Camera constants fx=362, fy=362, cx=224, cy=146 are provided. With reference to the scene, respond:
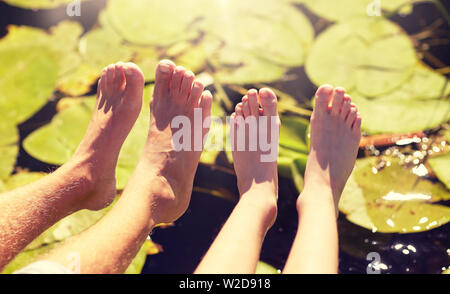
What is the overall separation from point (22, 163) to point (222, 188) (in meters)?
0.51

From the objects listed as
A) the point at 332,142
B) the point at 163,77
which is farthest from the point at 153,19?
the point at 332,142

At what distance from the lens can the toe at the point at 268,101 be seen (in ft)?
2.85

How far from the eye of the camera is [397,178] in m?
0.82

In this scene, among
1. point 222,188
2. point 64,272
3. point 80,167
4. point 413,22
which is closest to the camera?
point 64,272

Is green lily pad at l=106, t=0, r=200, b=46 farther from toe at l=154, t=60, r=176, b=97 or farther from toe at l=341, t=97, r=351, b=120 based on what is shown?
toe at l=341, t=97, r=351, b=120

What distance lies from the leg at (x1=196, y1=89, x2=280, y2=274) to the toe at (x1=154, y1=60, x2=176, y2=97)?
0.18 metres

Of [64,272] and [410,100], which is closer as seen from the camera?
[64,272]

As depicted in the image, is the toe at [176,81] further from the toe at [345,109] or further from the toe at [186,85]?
the toe at [345,109]

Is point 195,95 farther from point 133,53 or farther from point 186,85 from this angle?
point 133,53

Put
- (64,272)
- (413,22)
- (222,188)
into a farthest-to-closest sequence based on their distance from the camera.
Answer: (413,22) < (222,188) < (64,272)
